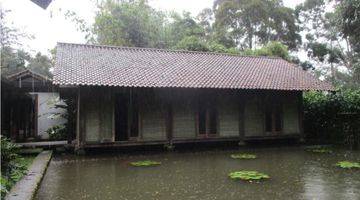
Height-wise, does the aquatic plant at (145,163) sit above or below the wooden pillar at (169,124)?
below

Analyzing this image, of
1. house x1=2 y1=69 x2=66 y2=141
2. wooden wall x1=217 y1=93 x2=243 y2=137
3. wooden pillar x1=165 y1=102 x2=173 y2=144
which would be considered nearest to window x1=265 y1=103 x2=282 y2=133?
wooden wall x1=217 y1=93 x2=243 y2=137

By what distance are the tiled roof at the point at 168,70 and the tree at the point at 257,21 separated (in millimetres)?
16858

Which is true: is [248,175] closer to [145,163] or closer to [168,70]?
[145,163]

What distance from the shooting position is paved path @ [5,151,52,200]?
21.7 ft

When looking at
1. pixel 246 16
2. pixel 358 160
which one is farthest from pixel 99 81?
pixel 246 16

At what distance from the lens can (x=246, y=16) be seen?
1457 inches

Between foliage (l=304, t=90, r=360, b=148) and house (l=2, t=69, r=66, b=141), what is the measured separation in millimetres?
13452

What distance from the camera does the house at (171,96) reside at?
14.5m

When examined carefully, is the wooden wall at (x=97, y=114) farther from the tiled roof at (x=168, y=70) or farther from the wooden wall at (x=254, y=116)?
the wooden wall at (x=254, y=116)

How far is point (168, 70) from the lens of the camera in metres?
16.7

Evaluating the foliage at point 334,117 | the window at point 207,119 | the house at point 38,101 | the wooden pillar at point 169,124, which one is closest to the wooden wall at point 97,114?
the wooden pillar at point 169,124

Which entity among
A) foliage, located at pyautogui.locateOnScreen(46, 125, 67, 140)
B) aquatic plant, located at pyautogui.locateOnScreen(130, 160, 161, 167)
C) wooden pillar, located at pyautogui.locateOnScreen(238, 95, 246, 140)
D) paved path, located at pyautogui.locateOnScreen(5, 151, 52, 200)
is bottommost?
aquatic plant, located at pyautogui.locateOnScreen(130, 160, 161, 167)

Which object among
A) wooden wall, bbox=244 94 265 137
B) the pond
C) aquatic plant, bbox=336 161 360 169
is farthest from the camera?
wooden wall, bbox=244 94 265 137

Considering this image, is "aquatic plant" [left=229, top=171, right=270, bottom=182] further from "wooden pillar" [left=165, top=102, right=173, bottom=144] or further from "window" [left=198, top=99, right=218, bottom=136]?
"window" [left=198, top=99, right=218, bottom=136]
